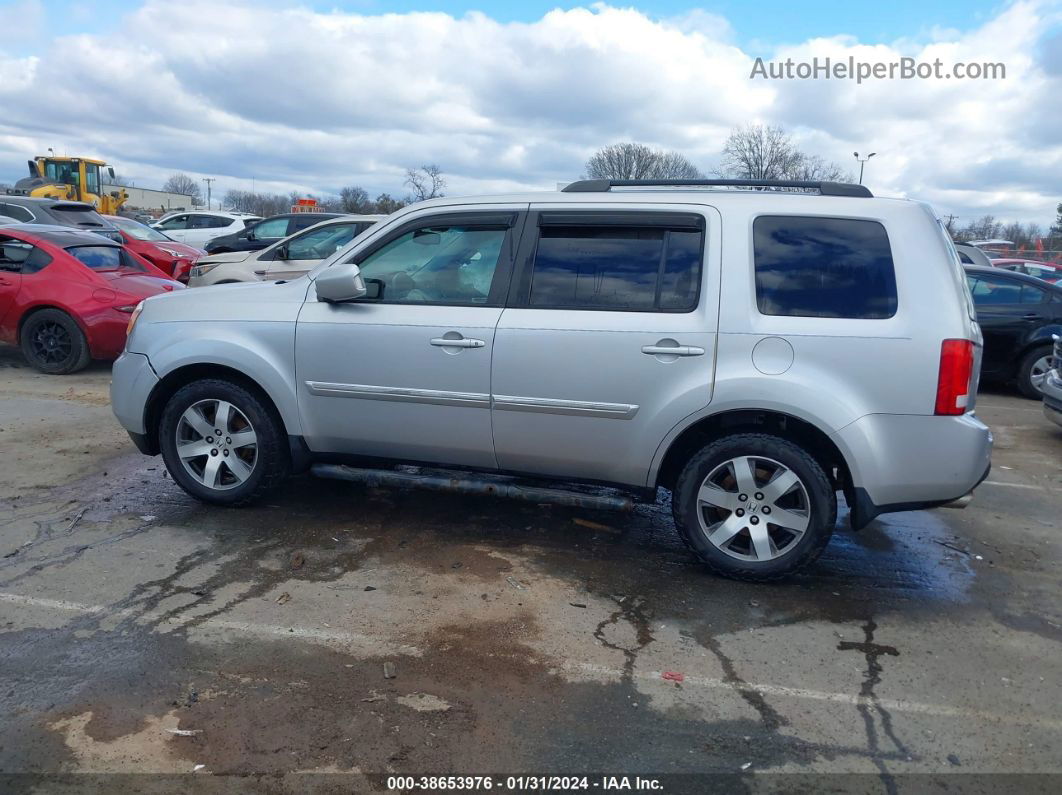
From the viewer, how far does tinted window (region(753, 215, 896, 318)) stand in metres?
4.23

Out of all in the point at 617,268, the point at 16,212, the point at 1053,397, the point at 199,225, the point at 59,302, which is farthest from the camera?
the point at 199,225

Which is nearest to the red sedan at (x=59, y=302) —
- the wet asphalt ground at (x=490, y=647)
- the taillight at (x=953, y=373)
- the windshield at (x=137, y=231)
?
the wet asphalt ground at (x=490, y=647)

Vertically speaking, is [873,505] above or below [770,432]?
below

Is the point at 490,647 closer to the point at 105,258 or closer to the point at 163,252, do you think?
A: the point at 105,258

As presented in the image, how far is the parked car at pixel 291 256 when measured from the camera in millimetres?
11539

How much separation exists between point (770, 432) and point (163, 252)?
12.6 metres

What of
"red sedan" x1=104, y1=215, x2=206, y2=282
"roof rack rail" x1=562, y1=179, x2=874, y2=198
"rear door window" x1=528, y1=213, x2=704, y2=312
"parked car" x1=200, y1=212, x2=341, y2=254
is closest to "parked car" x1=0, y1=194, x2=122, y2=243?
"red sedan" x1=104, y1=215, x2=206, y2=282

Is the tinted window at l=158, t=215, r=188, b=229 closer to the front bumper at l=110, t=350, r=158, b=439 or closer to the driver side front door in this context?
the front bumper at l=110, t=350, r=158, b=439

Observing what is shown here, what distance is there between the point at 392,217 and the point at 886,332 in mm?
2791

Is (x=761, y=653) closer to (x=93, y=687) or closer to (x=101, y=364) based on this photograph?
(x=93, y=687)

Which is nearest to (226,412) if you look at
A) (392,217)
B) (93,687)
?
(392,217)

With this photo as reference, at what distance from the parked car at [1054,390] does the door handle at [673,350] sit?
544 centimetres

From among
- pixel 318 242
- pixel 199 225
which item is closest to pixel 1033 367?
pixel 318 242

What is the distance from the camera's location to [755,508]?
4430 mm
